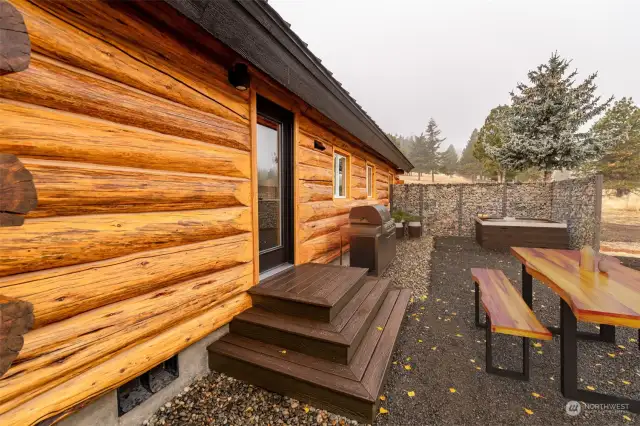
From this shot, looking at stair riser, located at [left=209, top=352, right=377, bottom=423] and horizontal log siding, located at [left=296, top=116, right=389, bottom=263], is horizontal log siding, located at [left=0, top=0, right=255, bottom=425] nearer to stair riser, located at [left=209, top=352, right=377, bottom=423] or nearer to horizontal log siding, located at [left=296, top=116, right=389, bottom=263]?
stair riser, located at [left=209, top=352, right=377, bottom=423]

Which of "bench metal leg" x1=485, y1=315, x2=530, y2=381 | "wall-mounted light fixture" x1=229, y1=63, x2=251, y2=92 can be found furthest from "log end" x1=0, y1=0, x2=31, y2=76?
"bench metal leg" x1=485, y1=315, x2=530, y2=381

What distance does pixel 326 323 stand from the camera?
7.34 feet

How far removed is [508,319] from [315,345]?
1.60 meters

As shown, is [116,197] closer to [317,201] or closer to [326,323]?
[326,323]

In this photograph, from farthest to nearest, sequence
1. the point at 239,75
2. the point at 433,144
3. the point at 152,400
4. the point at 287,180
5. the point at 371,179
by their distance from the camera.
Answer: the point at 433,144, the point at 371,179, the point at 287,180, the point at 239,75, the point at 152,400

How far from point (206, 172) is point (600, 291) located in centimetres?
314

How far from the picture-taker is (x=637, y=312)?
153 centimetres

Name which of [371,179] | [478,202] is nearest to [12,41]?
[371,179]

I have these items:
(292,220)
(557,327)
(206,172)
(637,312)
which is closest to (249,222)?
(206,172)

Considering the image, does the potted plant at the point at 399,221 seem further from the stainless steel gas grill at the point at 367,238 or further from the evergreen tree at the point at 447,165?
the evergreen tree at the point at 447,165

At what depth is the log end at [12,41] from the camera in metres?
0.79

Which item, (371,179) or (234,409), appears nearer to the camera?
(234,409)

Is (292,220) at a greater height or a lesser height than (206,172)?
lesser

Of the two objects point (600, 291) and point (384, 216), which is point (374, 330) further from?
point (384, 216)
